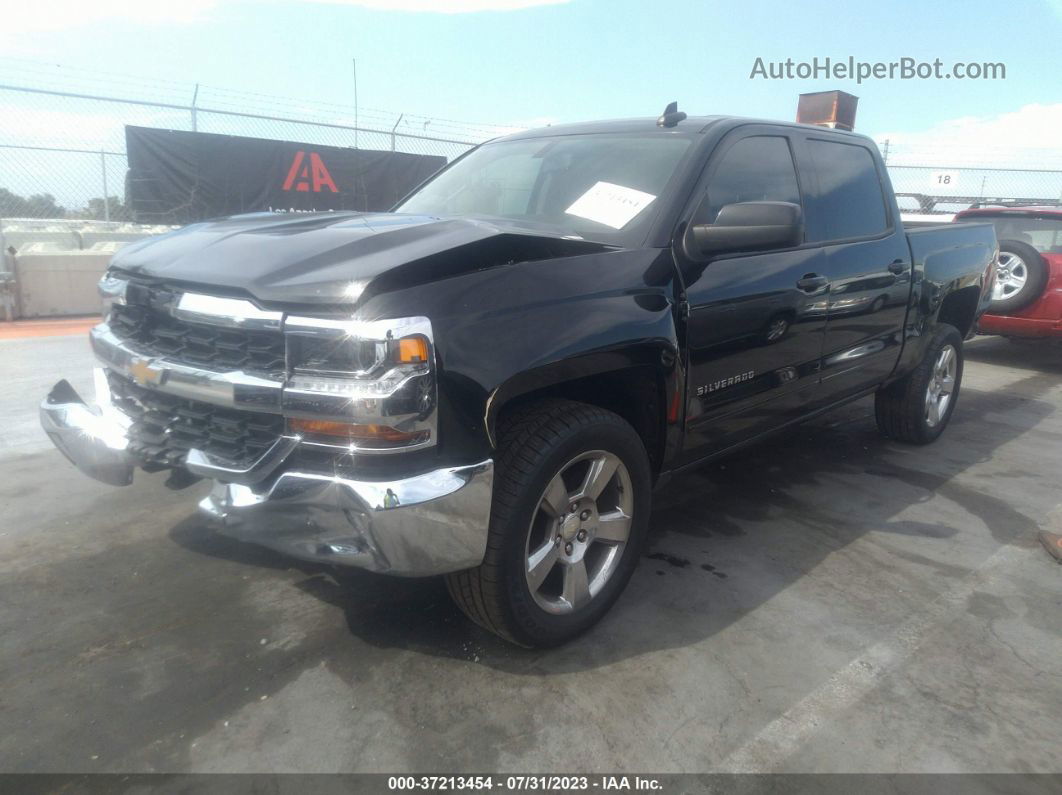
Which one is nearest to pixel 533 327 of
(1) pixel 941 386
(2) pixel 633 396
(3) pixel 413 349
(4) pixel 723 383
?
(3) pixel 413 349

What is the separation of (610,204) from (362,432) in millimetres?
1505

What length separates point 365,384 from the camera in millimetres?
2051

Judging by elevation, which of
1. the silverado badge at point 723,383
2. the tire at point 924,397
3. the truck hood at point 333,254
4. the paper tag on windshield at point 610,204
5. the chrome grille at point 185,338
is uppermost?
the paper tag on windshield at point 610,204

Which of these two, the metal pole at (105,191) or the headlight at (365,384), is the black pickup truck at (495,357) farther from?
the metal pole at (105,191)

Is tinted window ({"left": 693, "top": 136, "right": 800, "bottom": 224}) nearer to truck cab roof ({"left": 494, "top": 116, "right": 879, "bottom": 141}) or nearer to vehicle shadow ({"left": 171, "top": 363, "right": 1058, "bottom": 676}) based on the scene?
truck cab roof ({"left": 494, "top": 116, "right": 879, "bottom": 141})

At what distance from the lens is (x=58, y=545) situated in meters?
3.22

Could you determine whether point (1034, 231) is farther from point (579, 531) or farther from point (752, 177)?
point (579, 531)

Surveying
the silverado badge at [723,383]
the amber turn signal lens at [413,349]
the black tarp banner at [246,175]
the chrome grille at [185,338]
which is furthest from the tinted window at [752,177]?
the black tarp banner at [246,175]

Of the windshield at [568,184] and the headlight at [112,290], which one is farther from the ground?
the windshield at [568,184]

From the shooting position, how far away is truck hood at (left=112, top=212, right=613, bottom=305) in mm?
2129

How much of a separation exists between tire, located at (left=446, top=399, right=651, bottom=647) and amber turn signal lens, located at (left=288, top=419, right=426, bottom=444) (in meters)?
0.33

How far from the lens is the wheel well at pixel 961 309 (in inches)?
198

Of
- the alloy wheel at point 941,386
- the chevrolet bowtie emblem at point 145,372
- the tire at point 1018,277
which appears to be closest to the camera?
the chevrolet bowtie emblem at point 145,372

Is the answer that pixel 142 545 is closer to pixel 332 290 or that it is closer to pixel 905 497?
pixel 332 290
